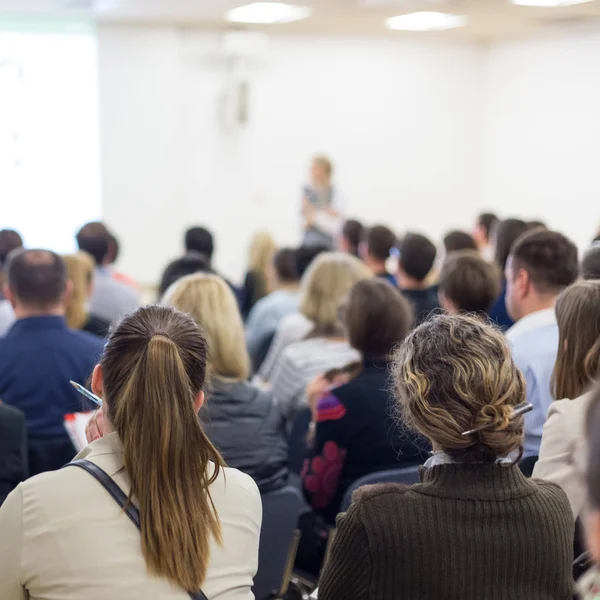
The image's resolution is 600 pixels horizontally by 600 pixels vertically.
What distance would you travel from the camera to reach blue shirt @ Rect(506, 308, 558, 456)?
248cm

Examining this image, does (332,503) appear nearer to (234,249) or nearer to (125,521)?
(125,521)

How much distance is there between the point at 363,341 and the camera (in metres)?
2.67

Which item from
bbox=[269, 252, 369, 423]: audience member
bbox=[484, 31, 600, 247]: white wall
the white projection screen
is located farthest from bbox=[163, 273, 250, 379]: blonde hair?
bbox=[484, 31, 600, 247]: white wall

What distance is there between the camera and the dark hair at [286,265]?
5008mm

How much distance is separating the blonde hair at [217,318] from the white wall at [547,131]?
6896 mm

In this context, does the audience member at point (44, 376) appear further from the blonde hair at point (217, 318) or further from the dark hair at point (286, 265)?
the dark hair at point (286, 265)

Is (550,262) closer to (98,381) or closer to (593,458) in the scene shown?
(98,381)

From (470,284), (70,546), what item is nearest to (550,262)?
(470,284)

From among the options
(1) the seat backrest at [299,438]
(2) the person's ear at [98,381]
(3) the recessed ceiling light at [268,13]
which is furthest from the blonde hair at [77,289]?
(3) the recessed ceiling light at [268,13]

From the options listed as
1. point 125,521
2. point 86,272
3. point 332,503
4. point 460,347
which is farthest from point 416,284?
point 125,521

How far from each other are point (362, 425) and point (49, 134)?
6744 millimetres

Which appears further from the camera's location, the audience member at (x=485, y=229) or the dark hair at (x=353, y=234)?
the audience member at (x=485, y=229)

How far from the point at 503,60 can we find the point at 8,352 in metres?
8.39

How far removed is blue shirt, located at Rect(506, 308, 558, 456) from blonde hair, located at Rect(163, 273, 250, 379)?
84 cm
